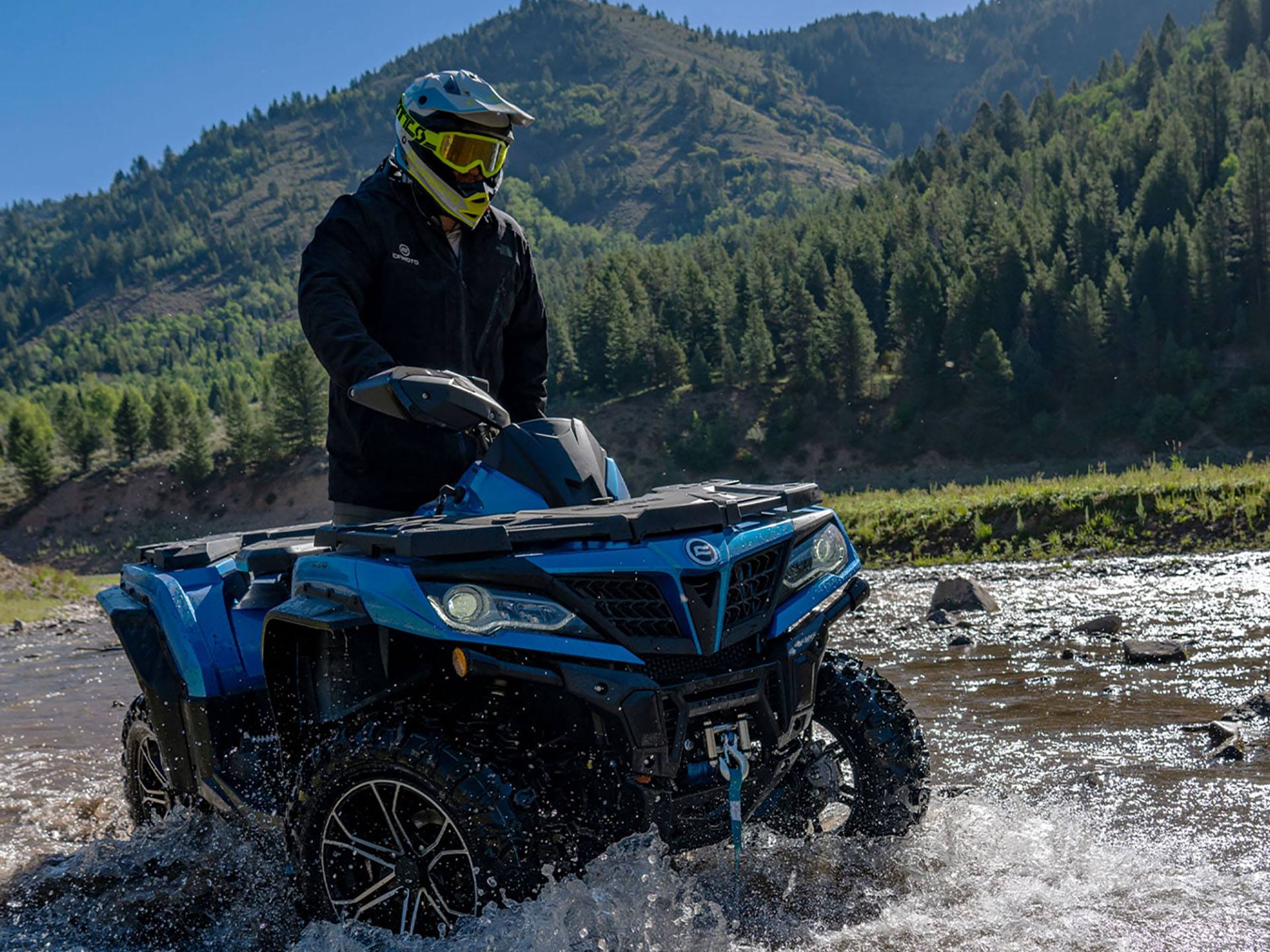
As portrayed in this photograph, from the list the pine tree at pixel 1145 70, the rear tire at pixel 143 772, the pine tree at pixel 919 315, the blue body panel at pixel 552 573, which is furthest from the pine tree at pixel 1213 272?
the blue body panel at pixel 552 573

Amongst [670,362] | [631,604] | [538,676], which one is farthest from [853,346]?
[538,676]

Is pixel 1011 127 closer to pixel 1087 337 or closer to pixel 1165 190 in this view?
pixel 1165 190

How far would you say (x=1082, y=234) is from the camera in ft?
290

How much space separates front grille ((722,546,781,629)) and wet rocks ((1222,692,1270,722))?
4067mm

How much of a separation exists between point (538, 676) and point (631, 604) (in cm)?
32

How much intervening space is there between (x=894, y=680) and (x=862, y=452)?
7492cm

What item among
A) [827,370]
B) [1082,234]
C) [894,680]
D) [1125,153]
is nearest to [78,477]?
[827,370]

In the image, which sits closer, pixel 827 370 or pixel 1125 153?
pixel 827 370

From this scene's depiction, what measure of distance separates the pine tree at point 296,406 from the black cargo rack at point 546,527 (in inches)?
3691

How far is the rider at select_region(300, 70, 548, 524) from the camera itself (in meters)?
4.28

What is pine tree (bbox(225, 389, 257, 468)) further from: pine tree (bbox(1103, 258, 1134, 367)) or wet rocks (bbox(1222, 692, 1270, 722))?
wet rocks (bbox(1222, 692, 1270, 722))

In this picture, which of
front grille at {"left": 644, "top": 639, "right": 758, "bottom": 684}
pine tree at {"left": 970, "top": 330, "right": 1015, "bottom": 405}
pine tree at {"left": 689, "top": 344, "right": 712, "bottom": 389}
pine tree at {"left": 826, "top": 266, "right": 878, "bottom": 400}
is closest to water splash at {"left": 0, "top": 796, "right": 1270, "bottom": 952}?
front grille at {"left": 644, "top": 639, "right": 758, "bottom": 684}

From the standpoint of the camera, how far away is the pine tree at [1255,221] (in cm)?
7856

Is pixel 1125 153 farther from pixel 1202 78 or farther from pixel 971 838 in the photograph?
pixel 971 838
